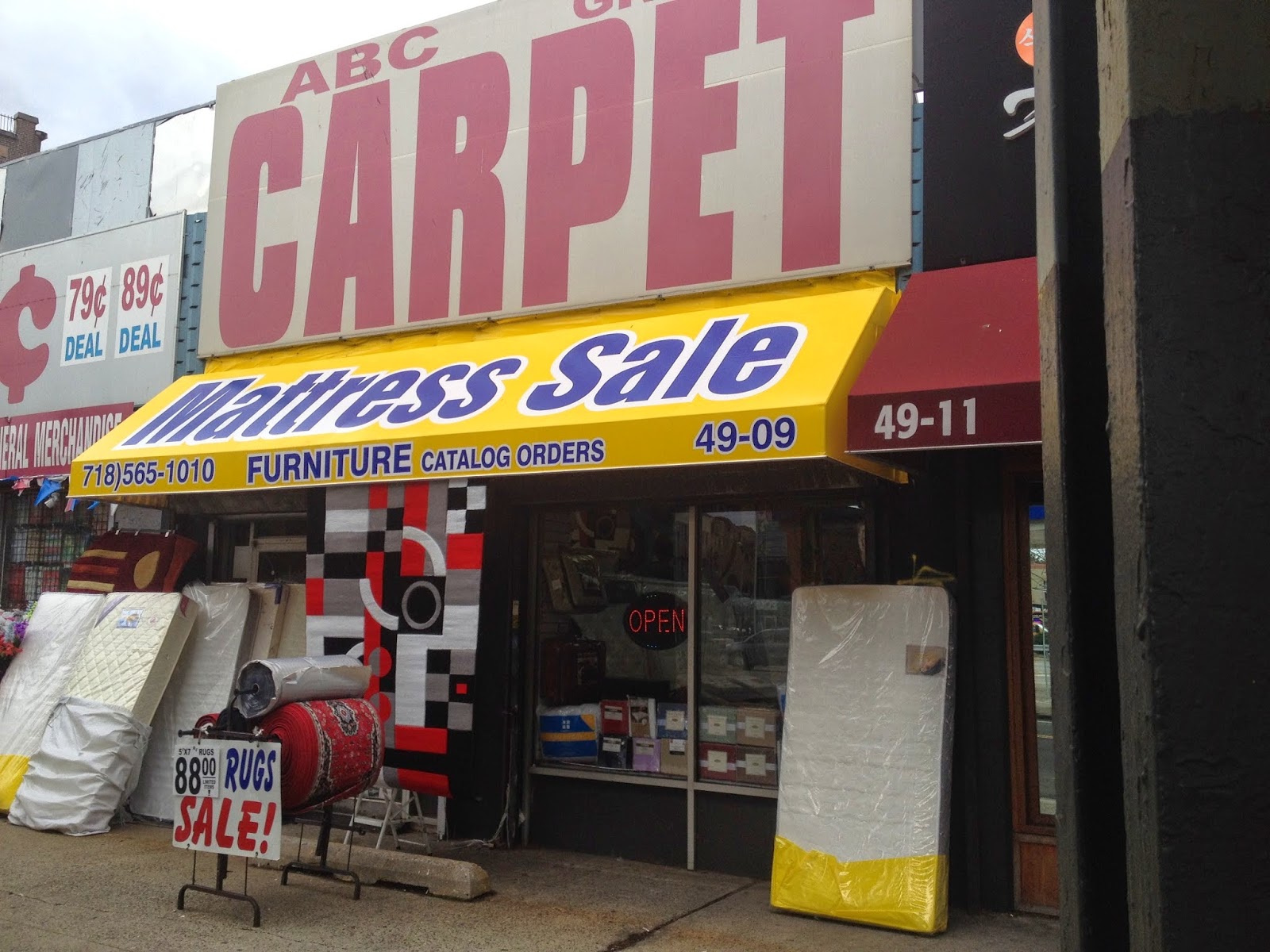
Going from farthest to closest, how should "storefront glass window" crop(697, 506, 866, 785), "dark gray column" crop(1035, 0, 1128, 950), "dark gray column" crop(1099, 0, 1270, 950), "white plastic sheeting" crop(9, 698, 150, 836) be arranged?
1. "white plastic sheeting" crop(9, 698, 150, 836)
2. "storefront glass window" crop(697, 506, 866, 785)
3. "dark gray column" crop(1035, 0, 1128, 950)
4. "dark gray column" crop(1099, 0, 1270, 950)

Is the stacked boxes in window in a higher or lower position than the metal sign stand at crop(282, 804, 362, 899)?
higher

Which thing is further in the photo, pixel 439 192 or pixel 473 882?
pixel 439 192

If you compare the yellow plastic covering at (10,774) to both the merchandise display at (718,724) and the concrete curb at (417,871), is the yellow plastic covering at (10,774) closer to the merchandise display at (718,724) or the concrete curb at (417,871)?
the concrete curb at (417,871)

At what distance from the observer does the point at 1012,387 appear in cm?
529

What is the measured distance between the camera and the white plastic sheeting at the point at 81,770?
317 inches

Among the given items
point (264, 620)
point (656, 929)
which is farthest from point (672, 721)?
point (264, 620)

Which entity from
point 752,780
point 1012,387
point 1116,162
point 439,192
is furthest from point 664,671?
point 1116,162

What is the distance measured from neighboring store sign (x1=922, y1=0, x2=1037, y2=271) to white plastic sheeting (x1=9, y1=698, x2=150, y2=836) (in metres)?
6.50

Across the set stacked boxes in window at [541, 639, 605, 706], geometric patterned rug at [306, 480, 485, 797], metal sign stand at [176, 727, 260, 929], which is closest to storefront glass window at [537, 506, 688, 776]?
stacked boxes in window at [541, 639, 605, 706]

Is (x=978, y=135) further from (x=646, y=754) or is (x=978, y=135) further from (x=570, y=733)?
(x=570, y=733)

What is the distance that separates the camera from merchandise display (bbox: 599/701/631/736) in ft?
25.1

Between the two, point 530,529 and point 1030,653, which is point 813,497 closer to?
point 1030,653

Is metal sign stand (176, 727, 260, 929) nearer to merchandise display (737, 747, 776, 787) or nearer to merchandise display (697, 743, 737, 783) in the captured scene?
merchandise display (697, 743, 737, 783)

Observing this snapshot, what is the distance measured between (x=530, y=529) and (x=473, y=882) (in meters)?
2.58
